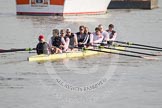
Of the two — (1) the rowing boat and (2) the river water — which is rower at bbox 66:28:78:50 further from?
(2) the river water

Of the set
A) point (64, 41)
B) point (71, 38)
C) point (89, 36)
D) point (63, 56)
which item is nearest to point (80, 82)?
point (63, 56)

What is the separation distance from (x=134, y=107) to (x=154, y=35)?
22.1m

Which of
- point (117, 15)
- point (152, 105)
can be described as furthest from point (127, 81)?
point (117, 15)

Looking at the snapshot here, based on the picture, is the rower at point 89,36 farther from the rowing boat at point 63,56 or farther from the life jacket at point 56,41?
the life jacket at point 56,41

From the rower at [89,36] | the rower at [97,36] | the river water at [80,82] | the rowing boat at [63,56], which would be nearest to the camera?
the river water at [80,82]

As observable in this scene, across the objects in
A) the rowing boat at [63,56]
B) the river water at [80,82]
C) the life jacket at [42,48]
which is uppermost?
the life jacket at [42,48]

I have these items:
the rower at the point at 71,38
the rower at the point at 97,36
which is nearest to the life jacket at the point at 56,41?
the rower at the point at 71,38

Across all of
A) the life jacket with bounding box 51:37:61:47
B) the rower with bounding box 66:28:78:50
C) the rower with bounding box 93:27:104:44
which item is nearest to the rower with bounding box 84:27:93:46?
the rower with bounding box 93:27:104:44

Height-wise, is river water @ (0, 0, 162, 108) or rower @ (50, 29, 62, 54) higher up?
rower @ (50, 29, 62, 54)

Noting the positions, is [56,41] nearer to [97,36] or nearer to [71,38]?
[71,38]

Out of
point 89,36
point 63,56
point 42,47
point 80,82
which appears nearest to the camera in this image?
point 80,82

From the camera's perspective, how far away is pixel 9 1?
84.0 m

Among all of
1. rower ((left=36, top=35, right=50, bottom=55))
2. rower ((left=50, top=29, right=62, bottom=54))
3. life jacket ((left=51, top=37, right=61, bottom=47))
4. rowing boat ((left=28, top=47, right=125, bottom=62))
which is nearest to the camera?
rowing boat ((left=28, top=47, right=125, bottom=62))

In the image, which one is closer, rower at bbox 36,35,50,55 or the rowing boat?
the rowing boat
